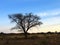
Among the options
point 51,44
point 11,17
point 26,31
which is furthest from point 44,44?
point 11,17

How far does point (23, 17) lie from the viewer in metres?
73.9

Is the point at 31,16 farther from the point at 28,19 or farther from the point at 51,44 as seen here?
the point at 51,44

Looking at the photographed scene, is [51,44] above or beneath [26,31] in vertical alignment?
above

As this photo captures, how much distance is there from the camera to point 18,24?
72438 millimetres

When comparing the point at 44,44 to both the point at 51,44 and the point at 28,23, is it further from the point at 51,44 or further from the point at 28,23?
the point at 28,23

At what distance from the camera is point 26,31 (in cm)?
7019

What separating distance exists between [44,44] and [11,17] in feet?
159

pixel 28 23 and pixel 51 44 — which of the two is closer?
pixel 51 44

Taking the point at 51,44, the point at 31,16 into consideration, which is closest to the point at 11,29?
the point at 31,16

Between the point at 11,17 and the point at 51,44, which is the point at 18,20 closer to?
the point at 11,17

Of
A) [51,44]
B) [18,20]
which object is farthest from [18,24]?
[51,44]

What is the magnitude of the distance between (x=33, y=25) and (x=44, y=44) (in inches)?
1783

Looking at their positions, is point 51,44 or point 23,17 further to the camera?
point 23,17

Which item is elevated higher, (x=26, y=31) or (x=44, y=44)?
(x=44, y=44)
